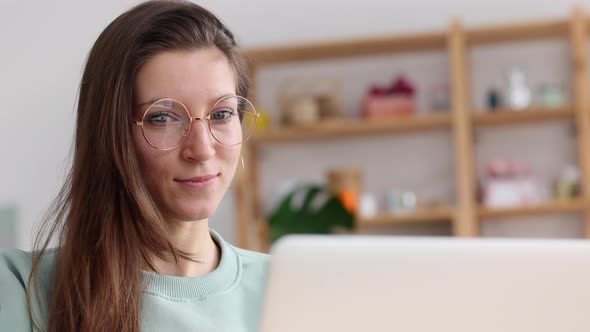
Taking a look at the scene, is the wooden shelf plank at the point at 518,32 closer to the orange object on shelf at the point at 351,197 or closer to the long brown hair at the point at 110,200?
the orange object on shelf at the point at 351,197

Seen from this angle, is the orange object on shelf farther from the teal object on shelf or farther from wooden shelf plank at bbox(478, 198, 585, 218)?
the teal object on shelf

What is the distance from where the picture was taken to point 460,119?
452 cm

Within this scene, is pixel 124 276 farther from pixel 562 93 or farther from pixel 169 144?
pixel 562 93

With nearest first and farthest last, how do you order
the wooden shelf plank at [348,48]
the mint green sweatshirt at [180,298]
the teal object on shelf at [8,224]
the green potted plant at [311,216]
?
the mint green sweatshirt at [180,298]
the green potted plant at [311,216]
the wooden shelf plank at [348,48]
the teal object on shelf at [8,224]

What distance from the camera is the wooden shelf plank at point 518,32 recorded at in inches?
A: 175

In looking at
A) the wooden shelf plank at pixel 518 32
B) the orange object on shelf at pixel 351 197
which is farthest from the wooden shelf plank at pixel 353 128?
the wooden shelf plank at pixel 518 32

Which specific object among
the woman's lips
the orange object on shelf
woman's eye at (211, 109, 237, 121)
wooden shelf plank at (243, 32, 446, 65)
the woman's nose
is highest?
wooden shelf plank at (243, 32, 446, 65)

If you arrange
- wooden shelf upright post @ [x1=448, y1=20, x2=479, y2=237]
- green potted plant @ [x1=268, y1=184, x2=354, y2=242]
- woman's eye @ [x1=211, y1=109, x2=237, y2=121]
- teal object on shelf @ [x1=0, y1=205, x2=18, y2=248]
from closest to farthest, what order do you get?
1. woman's eye @ [x1=211, y1=109, x2=237, y2=121]
2. green potted plant @ [x1=268, y1=184, x2=354, y2=242]
3. wooden shelf upright post @ [x1=448, y1=20, x2=479, y2=237]
4. teal object on shelf @ [x1=0, y1=205, x2=18, y2=248]

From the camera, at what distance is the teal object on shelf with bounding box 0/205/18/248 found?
16.9 feet

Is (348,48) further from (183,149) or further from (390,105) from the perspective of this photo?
(183,149)

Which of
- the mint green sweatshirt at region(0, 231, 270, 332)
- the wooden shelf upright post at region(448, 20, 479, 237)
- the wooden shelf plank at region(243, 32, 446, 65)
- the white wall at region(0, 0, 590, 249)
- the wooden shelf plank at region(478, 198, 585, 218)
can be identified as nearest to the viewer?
the mint green sweatshirt at region(0, 231, 270, 332)

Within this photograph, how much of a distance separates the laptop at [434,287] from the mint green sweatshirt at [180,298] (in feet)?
1.69

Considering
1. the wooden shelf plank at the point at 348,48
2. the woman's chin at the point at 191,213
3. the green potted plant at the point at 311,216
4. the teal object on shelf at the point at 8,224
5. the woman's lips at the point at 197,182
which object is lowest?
the teal object on shelf at the point at 8,224

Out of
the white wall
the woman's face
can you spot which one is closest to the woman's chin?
the woman's face
